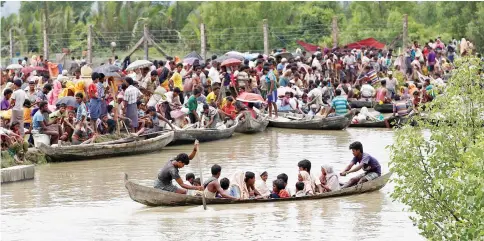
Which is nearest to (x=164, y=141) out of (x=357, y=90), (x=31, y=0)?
(x=357, y=90)

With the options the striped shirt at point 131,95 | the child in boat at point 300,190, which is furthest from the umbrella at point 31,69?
the child in boat at point 300,190

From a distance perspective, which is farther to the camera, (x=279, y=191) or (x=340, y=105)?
(x=340, y=105)

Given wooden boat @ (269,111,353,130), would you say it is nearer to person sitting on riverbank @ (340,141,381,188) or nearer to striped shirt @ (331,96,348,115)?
striped shirt @ (331,96,348,115)

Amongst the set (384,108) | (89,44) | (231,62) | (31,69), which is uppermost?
(89,44)

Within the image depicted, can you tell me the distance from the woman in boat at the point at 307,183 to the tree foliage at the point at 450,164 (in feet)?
12.0

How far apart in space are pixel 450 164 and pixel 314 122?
47.8 ft

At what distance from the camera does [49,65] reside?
2889cm

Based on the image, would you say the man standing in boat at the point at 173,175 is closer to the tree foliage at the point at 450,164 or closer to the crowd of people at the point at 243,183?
the crowd of people at the point at 243,183

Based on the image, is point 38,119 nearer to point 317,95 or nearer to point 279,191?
point 279,191

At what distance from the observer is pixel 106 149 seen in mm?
19844

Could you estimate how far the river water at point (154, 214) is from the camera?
1359 cm

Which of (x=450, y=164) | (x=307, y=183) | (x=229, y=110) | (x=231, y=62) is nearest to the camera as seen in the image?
(x=450, y=164)

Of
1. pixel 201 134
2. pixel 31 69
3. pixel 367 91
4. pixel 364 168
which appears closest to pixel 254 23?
pixel 367 91

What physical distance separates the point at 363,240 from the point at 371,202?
251cm
